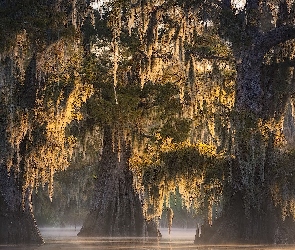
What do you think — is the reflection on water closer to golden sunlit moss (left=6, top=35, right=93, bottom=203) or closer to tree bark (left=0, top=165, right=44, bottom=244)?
tree bark (left=0, top=165, right=44, bottom=244)

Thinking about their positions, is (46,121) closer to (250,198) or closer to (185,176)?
(185,176)

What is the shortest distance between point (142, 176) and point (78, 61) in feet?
19.4

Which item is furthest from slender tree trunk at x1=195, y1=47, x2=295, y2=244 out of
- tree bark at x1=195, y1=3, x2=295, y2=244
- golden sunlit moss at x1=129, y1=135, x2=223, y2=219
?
golden sunlit moss at x1=129, y1=135, x2=223, y2=219

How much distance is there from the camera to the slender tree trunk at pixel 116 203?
28.4 metres

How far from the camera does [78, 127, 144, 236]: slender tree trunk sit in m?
28.4

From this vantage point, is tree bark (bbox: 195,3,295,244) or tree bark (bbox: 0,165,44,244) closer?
tree bark (bbox: 195,3,295,244)

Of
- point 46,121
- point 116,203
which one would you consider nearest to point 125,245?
point 46,121

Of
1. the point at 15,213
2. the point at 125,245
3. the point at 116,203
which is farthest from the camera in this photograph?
the point at 116,203

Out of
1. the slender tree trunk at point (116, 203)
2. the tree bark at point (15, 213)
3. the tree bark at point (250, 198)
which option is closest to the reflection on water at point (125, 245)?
the tree bark at point (15, 213)

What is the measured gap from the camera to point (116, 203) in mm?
28859

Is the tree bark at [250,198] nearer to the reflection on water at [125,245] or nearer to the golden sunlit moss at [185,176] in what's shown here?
the golden sunlit moss at [185,176]

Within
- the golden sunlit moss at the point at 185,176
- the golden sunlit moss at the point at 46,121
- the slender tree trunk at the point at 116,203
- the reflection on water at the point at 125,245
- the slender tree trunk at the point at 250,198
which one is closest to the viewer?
the reflection on water at the point at 125,245

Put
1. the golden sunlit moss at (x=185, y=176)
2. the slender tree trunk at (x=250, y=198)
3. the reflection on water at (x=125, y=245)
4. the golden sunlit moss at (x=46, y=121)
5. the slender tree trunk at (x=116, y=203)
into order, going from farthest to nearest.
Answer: the slender tree trunk at (x=116, y=203) < the golden sunlit moss at (x=46, y=121) < the golden sunlit moss at (x=185, y=176) < the slender tree trunk at (x=250, y=198) < the reflection on water at (x=125, y=245)

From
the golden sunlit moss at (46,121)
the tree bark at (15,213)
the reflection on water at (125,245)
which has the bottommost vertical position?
the reflection on water at (125,245)
